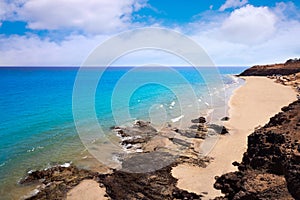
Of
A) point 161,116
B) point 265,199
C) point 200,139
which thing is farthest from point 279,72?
point 265,199

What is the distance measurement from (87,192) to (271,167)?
32.7ft

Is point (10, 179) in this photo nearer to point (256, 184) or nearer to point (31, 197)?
point (31, 197)

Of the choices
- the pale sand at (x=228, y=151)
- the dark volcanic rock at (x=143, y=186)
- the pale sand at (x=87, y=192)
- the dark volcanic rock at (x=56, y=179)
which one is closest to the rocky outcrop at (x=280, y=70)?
the pale sand at (x=228, y=151)

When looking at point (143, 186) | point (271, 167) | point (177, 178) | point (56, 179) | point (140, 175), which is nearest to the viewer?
point (271, 167)

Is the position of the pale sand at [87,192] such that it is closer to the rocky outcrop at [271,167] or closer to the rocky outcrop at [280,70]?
the rocky outcrop at [271,167]

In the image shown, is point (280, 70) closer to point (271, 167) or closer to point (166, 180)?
point (166, 180)

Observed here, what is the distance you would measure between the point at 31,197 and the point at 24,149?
32.4ft

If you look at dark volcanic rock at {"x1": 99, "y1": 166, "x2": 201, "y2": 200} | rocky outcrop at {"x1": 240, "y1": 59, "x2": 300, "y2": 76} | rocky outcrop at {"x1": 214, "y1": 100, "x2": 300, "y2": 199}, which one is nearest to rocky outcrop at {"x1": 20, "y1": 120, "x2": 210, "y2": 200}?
dark volcanic rock at {"x1": 99, "y1": 166, "x2": 201, "y2": 200}

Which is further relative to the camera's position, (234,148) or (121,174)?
(234,148)

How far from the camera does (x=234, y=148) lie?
22.0 m

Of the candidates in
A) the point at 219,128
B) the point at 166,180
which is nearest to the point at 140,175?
the point at 166,180

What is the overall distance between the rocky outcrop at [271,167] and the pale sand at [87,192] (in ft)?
21.4

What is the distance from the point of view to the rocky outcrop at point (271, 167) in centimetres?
1077

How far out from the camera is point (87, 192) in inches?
623
